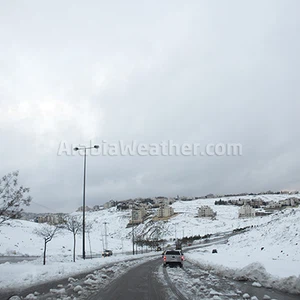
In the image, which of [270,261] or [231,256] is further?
[231,256]

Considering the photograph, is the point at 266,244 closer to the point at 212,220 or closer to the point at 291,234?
the point at 291,234

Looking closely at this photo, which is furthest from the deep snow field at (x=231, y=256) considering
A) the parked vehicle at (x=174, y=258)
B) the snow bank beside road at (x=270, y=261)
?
the parked vehicle at (x=174, y=258)

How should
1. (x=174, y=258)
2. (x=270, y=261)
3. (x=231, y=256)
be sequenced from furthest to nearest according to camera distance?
(x=231, y=256), (x=174, y=258), (x=270, y=261)

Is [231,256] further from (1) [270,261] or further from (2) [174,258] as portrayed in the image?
(1) [270,261]

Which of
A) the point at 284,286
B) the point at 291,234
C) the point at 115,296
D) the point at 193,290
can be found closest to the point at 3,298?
the point at 115,296

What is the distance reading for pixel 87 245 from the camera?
87.1 metres

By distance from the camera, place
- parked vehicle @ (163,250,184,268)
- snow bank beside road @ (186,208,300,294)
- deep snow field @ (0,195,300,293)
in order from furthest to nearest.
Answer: parked vehicle @ (163,250,184,268), deep snow field @ (0,195,300,293), snow bank beside road @ (186,208,300,294)

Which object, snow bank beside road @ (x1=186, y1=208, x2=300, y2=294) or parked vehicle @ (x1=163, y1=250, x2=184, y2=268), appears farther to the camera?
parked vehicle @ (x1=163, y1=250, x2=184, y2=268)

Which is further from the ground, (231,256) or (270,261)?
(270,261)

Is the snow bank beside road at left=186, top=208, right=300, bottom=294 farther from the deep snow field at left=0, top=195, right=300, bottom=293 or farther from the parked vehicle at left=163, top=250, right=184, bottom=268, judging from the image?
the parked vehicle at left=163, top=250, right=184, bottom=268

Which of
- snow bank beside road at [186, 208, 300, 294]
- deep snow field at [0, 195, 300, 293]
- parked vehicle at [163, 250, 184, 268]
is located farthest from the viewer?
parked vehicle at [163, 250, 184, 268]

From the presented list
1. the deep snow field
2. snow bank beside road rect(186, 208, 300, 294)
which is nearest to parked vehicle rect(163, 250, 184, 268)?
snow bank beside road rect(186, 208, 300, 294)

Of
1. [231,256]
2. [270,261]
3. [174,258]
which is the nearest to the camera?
[270,261]

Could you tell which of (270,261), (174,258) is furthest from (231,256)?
(270,261)
